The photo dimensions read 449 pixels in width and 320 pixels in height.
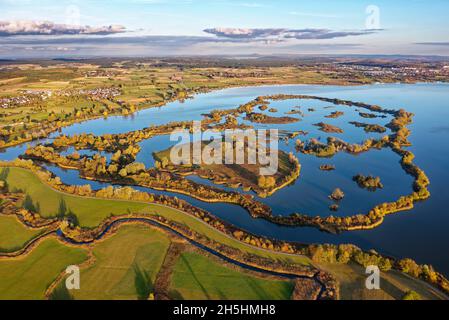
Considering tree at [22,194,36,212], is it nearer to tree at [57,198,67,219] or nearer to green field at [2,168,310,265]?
green field at [2,168,310,265]

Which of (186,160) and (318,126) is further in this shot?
(318,126)

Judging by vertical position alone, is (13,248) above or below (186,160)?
below

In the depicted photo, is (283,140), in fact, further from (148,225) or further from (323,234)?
(148,225)

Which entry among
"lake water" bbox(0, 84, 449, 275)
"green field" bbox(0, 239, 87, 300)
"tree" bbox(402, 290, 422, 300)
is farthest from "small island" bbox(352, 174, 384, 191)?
"green field" bbox(0, 239, 87, 300)

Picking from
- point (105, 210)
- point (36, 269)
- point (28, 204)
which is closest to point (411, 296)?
point (36, 269)

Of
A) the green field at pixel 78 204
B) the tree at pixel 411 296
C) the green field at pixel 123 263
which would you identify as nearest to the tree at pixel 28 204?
the green field at pixel 78 204
